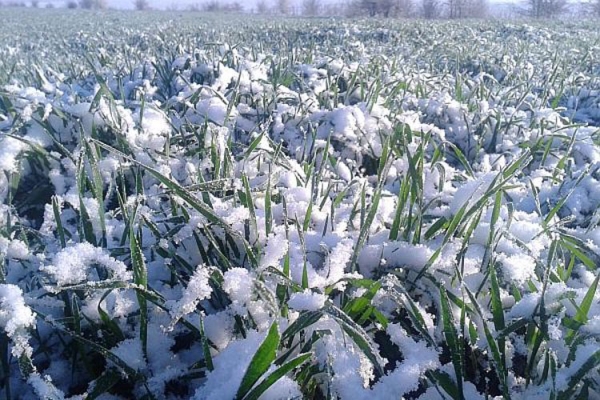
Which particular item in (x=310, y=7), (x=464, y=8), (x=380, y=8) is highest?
(x=310, y=7)

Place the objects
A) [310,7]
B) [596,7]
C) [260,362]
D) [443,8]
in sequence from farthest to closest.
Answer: [310,7] → [443,8] → [596,7] → [260,362]

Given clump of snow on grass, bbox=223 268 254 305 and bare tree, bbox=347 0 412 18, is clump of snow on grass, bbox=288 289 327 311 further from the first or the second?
bare tree, bbox=347 0 412 18

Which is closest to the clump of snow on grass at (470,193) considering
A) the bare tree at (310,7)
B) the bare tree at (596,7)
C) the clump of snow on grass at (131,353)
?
the clump of snow on grass at (131,353)

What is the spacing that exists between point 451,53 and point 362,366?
6.33 m

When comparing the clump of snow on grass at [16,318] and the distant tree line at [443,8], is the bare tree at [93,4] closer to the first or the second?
the distant tree line at [443,8]

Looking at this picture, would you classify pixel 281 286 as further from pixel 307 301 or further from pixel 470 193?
pixel 470 193

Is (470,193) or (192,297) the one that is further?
(470,193)

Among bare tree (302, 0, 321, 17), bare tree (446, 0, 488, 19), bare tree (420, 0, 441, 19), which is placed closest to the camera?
bare tree (420, 0, 441, 19)

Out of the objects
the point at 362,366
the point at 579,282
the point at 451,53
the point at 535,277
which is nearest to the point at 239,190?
the point at 362,366

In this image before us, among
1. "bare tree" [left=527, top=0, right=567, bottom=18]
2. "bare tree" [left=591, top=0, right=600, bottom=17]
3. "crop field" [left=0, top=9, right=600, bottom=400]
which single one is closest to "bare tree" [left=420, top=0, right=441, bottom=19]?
"bare tree" [left=527, top=0, right=567, bottom=18]

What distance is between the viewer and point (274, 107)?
2.63 m

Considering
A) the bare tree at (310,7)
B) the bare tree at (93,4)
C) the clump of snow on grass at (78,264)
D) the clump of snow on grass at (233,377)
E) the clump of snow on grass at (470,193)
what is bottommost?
the clump of snow on grass at (233,377)

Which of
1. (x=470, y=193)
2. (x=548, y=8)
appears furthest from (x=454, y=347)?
(x=548, y=8)

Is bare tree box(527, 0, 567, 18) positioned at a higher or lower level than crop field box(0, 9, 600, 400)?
higher
